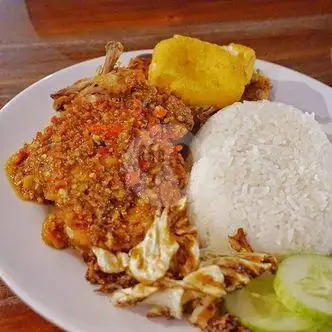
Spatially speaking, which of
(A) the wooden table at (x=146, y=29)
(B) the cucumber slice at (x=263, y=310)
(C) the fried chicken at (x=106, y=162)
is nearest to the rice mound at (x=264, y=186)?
(C) the fried chicken at (x=106, y=162)

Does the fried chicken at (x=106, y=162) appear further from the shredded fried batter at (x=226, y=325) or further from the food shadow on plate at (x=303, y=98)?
the food shadow on plate at (x=303, y=98)

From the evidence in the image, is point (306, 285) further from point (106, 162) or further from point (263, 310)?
point (106, 162)

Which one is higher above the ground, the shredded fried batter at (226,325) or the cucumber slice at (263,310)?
the shredded fried batter at (226,325)

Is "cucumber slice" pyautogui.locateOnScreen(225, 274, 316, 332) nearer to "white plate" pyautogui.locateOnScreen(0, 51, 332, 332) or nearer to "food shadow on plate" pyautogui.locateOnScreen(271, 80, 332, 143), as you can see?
"white plate" pyautogui.locateOnScreen(0, 51, 332, 332)

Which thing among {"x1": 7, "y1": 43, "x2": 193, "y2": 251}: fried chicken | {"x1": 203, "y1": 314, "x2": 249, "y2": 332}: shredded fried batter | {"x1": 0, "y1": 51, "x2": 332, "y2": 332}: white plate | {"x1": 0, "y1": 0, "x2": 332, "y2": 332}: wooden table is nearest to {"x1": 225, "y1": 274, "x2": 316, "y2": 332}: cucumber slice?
{"x1": 203, "y1": 314, "x2": 249, "y2": 332}: shredded fried batter

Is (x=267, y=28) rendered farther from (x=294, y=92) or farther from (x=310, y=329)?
(x=310, y=329)

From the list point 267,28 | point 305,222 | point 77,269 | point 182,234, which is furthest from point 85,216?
point 267,28
